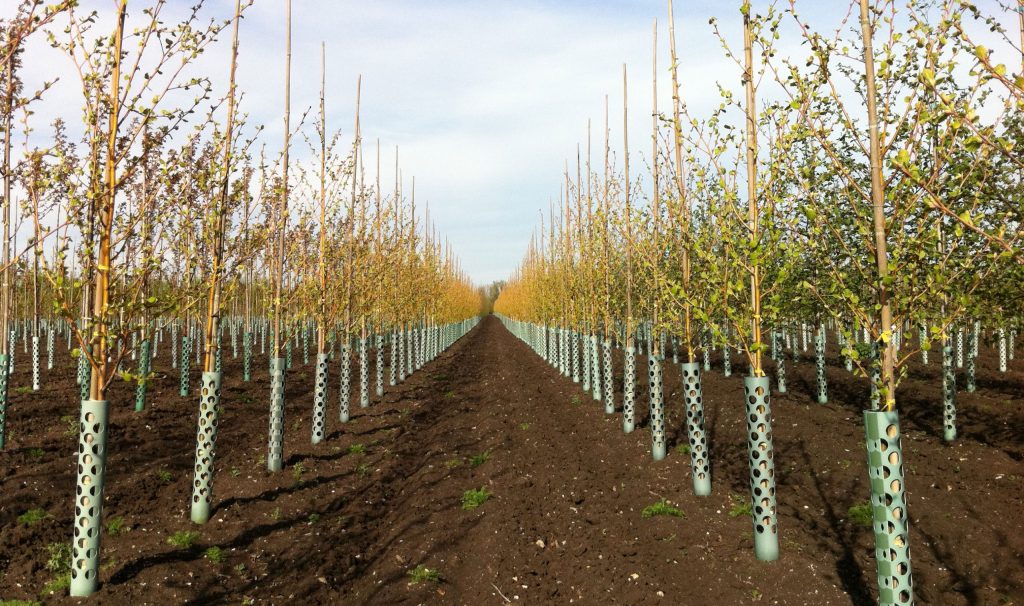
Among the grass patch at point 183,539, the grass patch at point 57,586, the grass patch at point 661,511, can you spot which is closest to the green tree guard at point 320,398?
the grass patch at point 183,539

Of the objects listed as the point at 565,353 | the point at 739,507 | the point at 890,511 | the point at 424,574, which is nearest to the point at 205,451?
the point at 424,574

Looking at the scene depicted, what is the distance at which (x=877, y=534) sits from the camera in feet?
14.0

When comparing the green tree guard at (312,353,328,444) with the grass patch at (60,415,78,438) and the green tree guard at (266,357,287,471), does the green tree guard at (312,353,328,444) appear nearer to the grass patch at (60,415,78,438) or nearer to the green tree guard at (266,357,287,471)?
the green tree guard at (266,357,287,471)

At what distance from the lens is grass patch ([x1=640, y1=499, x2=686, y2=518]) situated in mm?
7242

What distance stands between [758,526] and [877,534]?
1.71m

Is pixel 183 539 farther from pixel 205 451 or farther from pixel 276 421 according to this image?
pixel 276 421

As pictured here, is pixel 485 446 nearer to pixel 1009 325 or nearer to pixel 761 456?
pixel 761 456

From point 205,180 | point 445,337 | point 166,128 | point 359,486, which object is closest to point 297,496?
point 359,486

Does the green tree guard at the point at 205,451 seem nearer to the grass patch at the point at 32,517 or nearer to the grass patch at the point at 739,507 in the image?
the grass patch at the point at 32,517

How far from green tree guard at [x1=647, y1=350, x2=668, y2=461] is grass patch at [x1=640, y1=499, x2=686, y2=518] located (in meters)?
2.05

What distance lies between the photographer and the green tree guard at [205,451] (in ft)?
22.9

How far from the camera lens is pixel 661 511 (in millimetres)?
7363

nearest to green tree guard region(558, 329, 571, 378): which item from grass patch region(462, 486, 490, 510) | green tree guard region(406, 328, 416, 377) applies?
green tree guard region(406, 328, 416, 377)

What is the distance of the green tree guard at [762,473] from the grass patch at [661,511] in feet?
4.77
